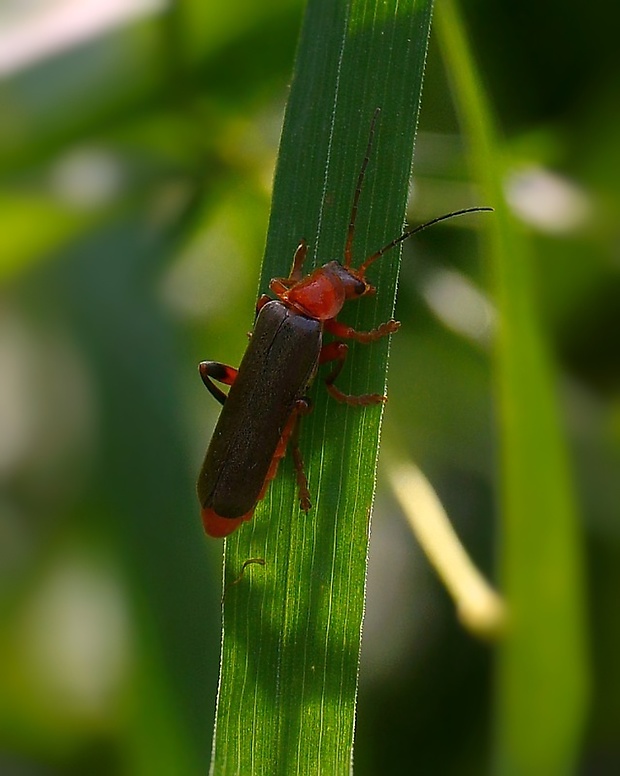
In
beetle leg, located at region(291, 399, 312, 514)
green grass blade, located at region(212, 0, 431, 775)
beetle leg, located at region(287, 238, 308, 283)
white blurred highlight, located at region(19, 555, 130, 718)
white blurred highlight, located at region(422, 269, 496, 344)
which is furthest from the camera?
white blurred highlight, located at region(19, 555, 130, 718)

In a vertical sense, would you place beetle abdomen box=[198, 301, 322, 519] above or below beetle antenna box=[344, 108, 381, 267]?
below

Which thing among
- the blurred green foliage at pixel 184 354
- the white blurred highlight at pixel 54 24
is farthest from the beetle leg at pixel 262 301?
the white blurred highlight at pixel 54 24

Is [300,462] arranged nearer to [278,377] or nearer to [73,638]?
[278,377]

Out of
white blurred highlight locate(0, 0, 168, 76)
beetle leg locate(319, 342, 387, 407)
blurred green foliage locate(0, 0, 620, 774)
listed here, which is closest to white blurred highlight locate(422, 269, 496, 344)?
blurred green foliage locate(0, 0, 620, 774)

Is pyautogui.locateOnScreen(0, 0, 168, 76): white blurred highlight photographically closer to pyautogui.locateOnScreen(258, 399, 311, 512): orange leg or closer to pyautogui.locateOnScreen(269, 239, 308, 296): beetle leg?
pyautogui.locateOnScreen(269, 239, 308, 296): beetle leg

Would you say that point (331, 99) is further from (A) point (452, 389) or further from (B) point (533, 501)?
(A) point (452, 389)

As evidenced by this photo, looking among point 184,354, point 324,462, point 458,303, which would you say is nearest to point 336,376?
point 324,462
